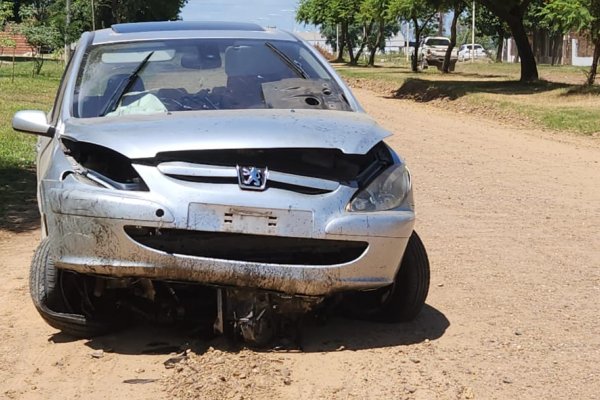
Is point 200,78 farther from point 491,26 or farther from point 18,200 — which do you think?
point 491,26

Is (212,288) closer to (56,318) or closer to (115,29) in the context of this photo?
(56,318)

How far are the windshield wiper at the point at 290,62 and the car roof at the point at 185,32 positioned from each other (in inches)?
3.6

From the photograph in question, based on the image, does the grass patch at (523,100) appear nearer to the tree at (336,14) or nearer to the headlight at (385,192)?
the headlight at (385,192)

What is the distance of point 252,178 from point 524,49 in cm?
2706

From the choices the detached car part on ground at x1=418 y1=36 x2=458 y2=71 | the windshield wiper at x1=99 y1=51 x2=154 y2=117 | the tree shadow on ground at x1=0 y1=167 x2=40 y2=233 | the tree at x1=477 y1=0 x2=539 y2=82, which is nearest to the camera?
the windshield wiper at x1=99 y1=51 x2=154 y2=117

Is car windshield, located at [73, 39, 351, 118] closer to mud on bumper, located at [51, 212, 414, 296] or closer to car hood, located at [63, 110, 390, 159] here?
car hood, located at [63, 110, 390, 159]

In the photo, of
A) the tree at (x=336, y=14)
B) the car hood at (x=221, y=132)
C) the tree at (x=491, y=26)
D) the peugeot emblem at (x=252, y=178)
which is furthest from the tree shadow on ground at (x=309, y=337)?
the tree at (x=336, y=14)

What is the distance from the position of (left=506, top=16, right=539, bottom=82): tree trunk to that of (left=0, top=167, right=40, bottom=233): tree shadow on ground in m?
20.8

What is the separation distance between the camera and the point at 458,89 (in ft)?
94.4

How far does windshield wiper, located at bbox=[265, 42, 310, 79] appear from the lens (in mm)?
6227

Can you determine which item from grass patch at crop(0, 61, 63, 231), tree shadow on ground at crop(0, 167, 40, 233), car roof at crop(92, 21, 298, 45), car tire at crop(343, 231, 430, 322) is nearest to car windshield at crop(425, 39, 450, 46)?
grass patch at crop(0, 61, 63, 231)

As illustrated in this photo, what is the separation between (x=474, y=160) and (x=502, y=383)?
9.36 metres

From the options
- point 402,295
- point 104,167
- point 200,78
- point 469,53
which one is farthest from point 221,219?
point 469,53

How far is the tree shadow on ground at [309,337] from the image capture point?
5109mm
